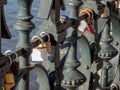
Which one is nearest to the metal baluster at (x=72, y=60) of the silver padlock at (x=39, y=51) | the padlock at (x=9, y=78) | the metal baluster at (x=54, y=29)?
the metal baluster at (x=54, y=29)

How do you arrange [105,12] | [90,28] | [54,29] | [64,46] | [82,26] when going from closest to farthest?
[54,29] → [64,46] → [82,26] → [90,28] → [105,12]

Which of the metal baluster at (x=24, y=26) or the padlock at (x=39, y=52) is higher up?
the metal baluster at (x=24, y=26)

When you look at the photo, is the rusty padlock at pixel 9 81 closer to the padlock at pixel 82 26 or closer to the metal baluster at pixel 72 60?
the metal baluster at pixel 72 60

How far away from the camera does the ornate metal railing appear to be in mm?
1857

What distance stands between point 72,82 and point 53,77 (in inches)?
7.6

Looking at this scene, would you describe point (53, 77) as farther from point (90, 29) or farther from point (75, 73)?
point (90, 29)

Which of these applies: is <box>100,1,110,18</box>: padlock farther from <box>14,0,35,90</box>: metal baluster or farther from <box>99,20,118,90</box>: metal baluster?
<box>14,0,35,90</box>: metal baluster

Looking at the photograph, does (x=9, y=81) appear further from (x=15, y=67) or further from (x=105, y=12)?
(x=105, y=12)

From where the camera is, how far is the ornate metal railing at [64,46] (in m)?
1.86

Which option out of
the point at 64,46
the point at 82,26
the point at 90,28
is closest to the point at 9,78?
the point at 64,46

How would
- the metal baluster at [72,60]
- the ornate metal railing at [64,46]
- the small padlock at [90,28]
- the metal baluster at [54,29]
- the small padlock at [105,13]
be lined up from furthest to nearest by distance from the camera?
the small padlock at [105,13]
the small padlock at [90,28]
the metal baluster at [72,60]
the metal baluster at [54,29]
the ornate metal railing at [64,46]

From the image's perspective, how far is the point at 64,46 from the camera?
7.80 feet

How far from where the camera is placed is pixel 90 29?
2793mm

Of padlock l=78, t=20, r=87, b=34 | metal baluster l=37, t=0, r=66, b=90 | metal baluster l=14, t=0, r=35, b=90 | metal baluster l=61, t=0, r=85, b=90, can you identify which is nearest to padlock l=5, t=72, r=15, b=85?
metal baluster l=14, t=0, r=35, b=90
